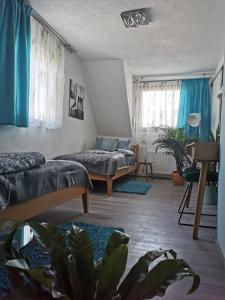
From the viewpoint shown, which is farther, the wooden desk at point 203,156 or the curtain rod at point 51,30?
the curtain rod at point 51,30

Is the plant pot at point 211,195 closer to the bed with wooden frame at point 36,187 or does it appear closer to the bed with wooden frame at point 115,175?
the bed with wooden frame at point 115,175

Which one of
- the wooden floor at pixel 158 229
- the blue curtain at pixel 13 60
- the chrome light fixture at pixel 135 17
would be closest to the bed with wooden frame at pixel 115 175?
the wooden floor at pixel 158 229

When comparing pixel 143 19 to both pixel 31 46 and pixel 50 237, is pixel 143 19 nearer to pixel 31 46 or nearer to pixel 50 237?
pixel 31 46

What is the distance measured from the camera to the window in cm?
557

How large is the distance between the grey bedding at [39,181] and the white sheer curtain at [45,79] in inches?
43.5

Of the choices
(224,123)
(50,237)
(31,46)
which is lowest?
(50,237)

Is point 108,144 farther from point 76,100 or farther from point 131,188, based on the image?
point 131,188

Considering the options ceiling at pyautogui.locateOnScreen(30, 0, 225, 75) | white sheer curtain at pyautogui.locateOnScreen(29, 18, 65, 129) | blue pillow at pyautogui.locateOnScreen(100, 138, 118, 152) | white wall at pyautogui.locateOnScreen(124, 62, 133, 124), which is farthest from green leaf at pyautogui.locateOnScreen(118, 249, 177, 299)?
white wall at pyautogui.locateOnScreen(124, 62, 133, 124)

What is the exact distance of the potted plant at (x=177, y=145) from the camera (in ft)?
11.0

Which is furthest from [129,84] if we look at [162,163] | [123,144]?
[162,163]

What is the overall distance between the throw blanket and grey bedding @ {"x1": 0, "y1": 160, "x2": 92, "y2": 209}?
0.03 m

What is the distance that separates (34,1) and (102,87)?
96.3 inches

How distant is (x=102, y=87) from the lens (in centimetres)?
514

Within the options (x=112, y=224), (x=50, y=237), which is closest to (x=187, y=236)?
(x=112, y=224)
